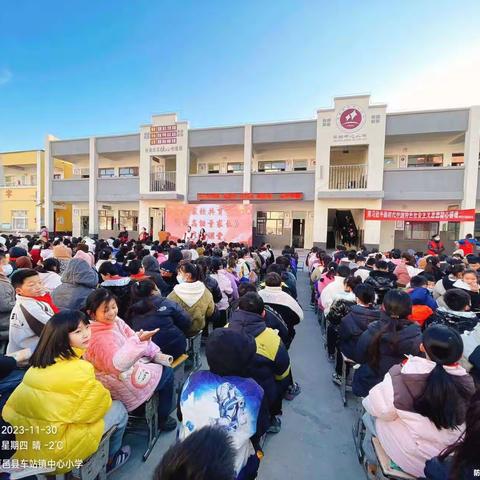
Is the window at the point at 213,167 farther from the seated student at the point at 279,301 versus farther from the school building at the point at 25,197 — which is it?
the seated student at the point at 279,301

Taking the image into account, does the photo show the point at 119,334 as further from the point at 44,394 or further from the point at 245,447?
the point at 245,447

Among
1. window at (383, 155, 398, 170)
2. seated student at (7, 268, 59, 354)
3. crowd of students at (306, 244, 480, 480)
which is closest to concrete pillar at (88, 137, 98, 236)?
seated student at (7, 268, 59, 354)

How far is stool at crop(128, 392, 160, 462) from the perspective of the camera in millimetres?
2094

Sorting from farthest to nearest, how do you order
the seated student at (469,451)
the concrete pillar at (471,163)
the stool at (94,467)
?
the concrete pillar at (471,163)
the stool at (94,467)
the seated student at (469,451)

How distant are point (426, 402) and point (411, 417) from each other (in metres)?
0.14

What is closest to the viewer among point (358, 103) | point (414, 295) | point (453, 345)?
point (453, 345)

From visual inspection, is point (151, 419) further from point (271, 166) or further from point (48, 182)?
point (48, 182)

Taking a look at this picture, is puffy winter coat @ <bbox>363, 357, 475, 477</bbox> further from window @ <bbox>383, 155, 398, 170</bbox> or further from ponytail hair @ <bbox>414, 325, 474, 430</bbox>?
window @ <bbox>383, 155, 398, 170</bbox>

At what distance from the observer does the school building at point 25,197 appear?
17.8m

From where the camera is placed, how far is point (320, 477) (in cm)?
196

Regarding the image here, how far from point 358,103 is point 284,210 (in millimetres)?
5957

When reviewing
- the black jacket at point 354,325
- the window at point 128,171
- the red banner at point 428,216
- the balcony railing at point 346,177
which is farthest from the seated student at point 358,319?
the window at point 128,171

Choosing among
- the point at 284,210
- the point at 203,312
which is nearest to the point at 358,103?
the point at 284,210

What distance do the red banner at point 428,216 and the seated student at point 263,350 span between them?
9812mm
